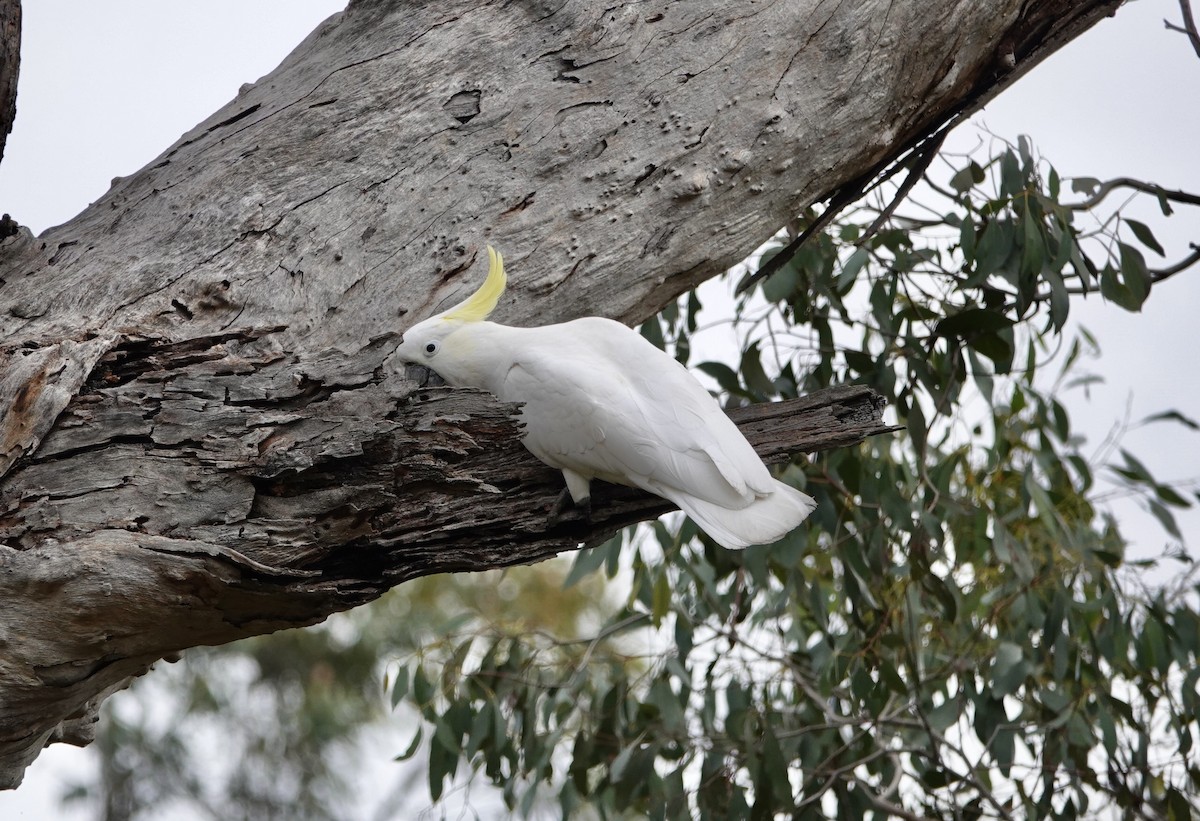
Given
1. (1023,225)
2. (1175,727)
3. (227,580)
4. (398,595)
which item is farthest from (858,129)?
(398,595)

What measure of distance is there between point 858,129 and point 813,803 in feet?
4.46

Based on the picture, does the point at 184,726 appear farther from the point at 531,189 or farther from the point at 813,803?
the point at 531,189

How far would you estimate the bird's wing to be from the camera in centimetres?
138

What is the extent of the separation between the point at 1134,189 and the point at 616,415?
1.59 metres

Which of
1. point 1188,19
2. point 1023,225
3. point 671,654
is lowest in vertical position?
point 671,654

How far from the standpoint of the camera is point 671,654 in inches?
99.6

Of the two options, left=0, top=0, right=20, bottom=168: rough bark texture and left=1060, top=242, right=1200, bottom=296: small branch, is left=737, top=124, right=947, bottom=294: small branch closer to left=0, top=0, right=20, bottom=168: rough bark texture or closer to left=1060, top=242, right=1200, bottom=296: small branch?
left=1060, top=242, right=1200, bottom=296: small branch

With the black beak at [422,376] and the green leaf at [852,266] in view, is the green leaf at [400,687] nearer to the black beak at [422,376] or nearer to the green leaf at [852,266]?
the black beak at [422,376]

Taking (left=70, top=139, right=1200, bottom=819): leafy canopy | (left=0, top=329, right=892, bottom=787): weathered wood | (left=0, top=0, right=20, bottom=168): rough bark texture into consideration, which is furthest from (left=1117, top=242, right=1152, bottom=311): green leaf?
(left=0, top=0, right=20, bottom=168): rough bark texture

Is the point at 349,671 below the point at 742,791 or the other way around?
the other way around

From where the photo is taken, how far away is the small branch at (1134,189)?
2279mm

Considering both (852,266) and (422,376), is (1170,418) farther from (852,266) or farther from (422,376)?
(422,376)

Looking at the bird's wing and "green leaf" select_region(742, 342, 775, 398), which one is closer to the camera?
the bird's wing

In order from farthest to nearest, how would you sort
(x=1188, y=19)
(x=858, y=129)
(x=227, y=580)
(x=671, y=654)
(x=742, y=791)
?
1. (x=671, y=654)
2. (x=742, y=791)
3. (x=1188, y=19)
4. (x=858, y=129)
5. (x=227, y=580)
